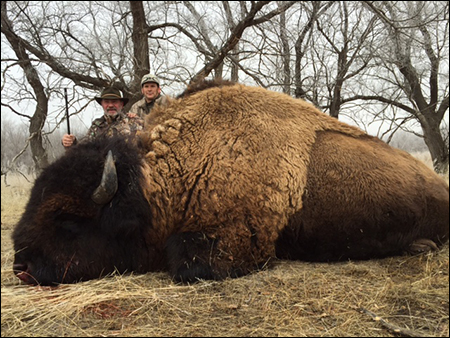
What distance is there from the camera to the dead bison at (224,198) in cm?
341

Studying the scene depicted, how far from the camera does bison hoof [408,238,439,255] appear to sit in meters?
4.02

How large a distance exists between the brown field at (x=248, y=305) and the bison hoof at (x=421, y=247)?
40cm

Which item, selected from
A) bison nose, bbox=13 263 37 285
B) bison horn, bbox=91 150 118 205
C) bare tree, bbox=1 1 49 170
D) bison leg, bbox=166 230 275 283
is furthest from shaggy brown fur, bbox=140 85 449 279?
bare tree, bbox=1 1 49 170

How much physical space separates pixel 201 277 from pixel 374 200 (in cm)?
193

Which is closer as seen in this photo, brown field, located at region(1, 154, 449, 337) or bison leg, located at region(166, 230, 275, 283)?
brown field, located at region(1, 154, 449, 337)

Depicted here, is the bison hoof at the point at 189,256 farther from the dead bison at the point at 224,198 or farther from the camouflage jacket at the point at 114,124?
the camouflage jacket at the point at 114,124

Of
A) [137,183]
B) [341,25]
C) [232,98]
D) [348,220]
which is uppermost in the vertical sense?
[341,25]

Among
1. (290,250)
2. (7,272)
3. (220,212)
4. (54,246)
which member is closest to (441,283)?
(290,250)

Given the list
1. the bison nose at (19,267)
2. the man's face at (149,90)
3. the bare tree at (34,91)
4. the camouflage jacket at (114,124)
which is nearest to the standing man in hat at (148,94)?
the man's face at (149,90)

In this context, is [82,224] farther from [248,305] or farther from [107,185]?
[248,305]

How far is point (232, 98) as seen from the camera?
418cm

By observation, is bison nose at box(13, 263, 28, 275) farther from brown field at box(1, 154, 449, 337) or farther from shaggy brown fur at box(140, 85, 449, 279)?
shaggy brown fur at box(140, 85, 449, 279)

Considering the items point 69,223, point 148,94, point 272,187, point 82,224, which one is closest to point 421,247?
point 272,187

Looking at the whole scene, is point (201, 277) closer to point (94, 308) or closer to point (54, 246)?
point (94, 308)
